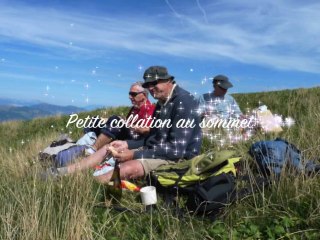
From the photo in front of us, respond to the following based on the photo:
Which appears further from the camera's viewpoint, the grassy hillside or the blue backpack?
the blue backpack

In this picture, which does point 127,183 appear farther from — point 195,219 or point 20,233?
point 20,233

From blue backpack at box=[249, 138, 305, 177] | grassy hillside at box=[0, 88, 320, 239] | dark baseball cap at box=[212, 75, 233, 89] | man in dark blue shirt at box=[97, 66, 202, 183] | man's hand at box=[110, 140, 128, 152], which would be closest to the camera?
grassy hillside at box=[0, 88, 320, 239]

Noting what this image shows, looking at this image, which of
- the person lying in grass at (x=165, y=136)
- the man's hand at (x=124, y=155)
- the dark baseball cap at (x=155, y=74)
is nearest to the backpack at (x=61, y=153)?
the person lying in grass at (x=165, y=136)

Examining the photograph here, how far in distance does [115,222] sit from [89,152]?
340cm

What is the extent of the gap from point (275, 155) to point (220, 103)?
4476mm

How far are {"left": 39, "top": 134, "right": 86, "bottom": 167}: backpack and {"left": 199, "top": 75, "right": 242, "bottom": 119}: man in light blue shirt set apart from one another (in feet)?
12.0

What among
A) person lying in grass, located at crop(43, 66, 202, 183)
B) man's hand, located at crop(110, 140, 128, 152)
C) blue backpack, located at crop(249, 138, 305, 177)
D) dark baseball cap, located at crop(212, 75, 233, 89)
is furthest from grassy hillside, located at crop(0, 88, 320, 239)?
dark baseball cap, located at crop(212, 75, 233, 89)

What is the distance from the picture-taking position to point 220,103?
9.86 m

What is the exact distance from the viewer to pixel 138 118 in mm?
7324

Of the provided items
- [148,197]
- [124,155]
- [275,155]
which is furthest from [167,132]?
[275,155]

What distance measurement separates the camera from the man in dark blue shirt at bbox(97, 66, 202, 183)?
19.4ft

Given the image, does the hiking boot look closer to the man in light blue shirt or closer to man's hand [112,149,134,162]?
man's hand [112,149,134,162]

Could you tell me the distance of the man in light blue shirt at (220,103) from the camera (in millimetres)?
9656

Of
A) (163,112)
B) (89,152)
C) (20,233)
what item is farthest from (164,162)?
(20,233)
